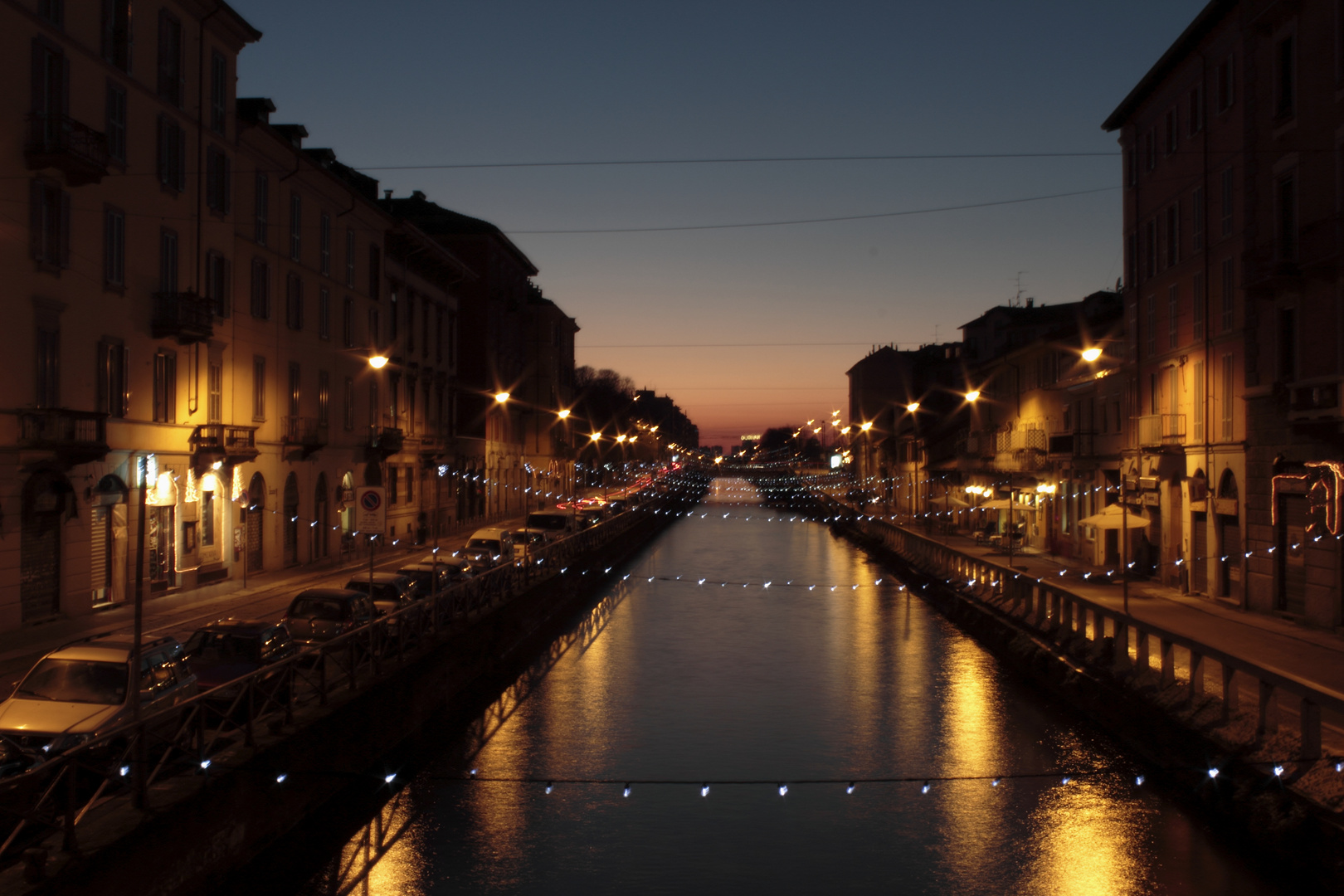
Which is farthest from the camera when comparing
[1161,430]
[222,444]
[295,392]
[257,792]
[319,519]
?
[319,519]

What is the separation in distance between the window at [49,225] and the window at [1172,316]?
29206 millimetres

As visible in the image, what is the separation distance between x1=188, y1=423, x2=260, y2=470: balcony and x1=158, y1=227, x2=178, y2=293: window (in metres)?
3.94

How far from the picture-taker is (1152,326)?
35906 millimetres

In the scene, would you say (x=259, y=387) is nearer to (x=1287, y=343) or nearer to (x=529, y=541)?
(x=529, y=541)

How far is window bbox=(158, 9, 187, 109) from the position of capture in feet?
93.1

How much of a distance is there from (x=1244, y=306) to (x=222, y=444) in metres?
26.8

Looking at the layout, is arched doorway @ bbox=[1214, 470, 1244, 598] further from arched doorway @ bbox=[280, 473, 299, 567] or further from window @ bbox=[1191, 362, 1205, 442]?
arched doorway @ bbox=[280, 473, 299, 567]

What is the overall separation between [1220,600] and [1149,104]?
649 inches

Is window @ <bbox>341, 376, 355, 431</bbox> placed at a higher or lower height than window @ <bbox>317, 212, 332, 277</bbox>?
lower

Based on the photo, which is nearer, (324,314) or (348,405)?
(324,314)

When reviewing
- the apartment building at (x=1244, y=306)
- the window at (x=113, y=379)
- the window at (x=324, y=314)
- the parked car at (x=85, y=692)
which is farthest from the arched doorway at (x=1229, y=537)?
the window at (x=324, y=314)

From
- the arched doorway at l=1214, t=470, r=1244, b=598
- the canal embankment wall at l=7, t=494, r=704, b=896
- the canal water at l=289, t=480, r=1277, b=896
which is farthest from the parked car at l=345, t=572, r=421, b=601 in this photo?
the arched doorway at l=1214, t=470, r=1244, b=598

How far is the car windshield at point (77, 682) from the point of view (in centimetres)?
1336


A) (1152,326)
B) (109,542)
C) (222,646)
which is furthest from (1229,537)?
(109,542)
